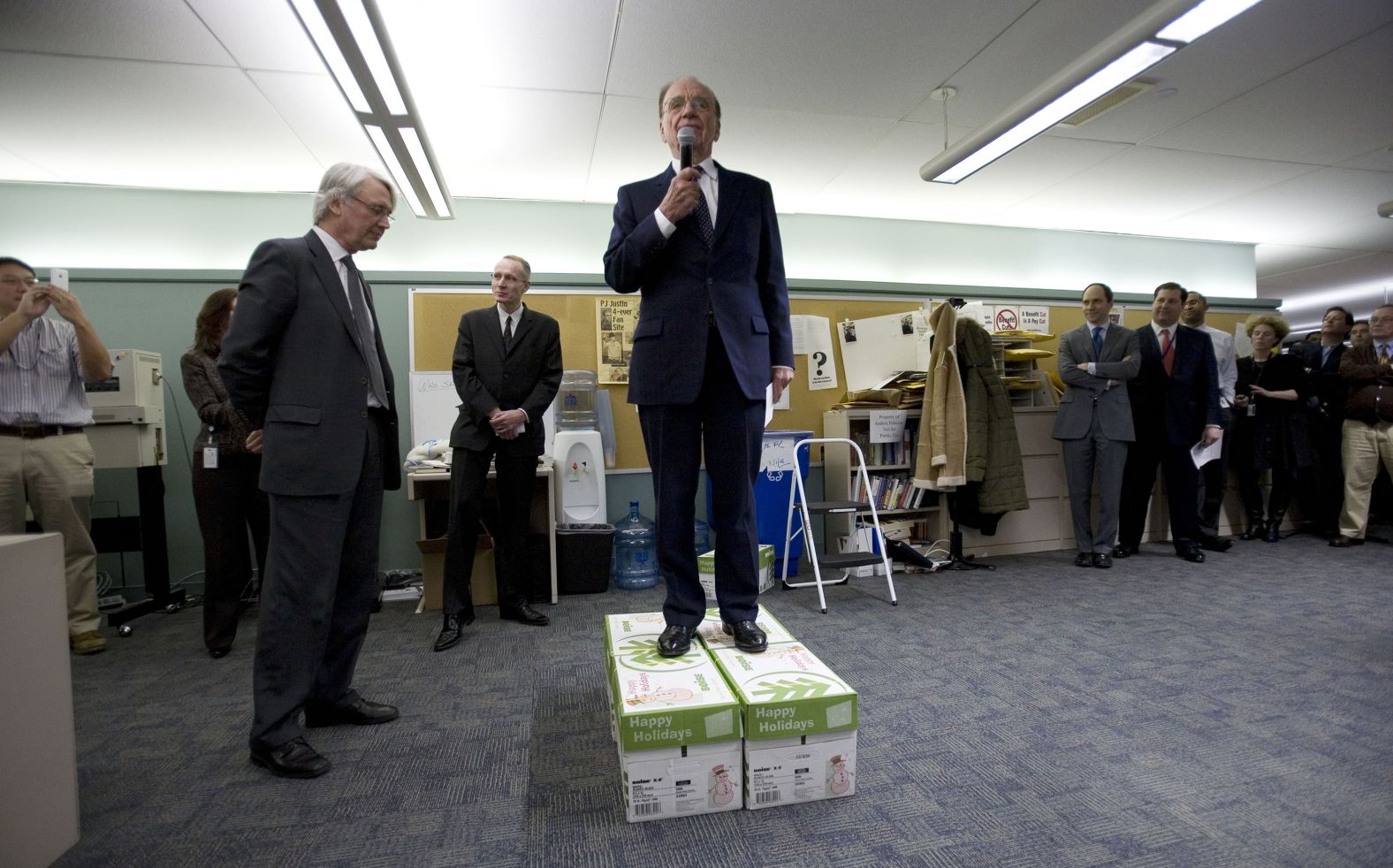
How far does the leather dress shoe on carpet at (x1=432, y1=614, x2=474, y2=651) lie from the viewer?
264 cm

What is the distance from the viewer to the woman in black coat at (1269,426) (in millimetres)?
4539

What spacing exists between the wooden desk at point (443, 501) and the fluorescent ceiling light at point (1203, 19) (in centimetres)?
331

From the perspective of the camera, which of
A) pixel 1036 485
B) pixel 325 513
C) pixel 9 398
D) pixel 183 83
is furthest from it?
pixel 1036 485

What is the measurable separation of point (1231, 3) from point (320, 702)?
3.90 meters

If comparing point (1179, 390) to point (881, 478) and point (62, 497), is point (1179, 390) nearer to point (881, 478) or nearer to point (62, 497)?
point (881, 478)

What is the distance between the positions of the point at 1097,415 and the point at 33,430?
5.53 m

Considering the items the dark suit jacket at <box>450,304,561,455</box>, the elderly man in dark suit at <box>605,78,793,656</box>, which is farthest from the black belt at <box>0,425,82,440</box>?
the elderly man in dark suit at <box>605,78,793,656</box>

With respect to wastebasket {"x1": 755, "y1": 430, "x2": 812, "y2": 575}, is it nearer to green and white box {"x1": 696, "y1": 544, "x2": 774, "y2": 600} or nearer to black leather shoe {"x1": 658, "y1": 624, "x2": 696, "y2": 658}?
Result: green and white box {"x1": 696, "y1": 544, "x2": 774, "y2": 600}

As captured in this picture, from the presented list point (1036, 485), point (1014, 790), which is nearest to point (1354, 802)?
point (1014, 790)

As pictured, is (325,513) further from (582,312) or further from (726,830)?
(582,312)

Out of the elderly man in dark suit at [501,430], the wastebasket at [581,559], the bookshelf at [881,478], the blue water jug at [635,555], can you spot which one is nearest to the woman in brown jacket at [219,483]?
the elderly man in dark suit at [501,430]

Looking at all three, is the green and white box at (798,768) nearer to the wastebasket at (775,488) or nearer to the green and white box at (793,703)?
the green and white box at (793,703)

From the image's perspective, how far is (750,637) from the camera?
173cm

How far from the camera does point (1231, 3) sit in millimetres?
2240
